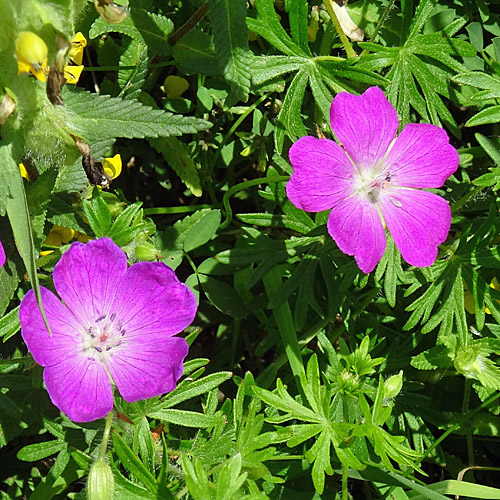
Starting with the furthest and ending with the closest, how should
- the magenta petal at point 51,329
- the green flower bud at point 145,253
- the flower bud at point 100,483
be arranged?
the green flower bud at point 145,253, the magenta petal at point 51,329, the flower bud at point 100,483

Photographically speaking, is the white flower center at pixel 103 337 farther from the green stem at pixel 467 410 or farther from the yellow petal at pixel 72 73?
the green stem at pixel 467 410

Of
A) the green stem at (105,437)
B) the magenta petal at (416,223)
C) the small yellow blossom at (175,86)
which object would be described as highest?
the small yellow blossom at (175,86)

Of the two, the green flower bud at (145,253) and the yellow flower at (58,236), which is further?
the yellow flower at (58,236)

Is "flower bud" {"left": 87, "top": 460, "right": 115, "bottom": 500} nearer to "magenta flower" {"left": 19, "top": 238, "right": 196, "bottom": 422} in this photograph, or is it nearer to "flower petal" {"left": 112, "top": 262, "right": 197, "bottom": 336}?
"magenta flower" {"left": 19, "top": 238, "right": 196, "bottom": 422}

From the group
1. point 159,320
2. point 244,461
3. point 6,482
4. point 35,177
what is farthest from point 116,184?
point 244,461

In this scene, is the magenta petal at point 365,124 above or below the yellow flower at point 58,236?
above

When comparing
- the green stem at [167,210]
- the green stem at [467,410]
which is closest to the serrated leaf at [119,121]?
the green stem at [167,210]

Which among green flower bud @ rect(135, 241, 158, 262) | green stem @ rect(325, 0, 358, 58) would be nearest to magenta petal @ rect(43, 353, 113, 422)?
green flower bud @ rect(135, 241, 158, 262)
